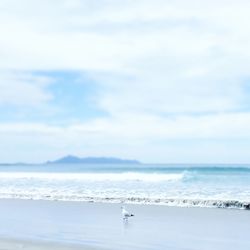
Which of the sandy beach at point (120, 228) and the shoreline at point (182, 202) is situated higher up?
the shoreline at point (182, 202)

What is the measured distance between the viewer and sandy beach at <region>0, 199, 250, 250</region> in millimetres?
10547

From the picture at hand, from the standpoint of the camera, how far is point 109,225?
13.5 metres

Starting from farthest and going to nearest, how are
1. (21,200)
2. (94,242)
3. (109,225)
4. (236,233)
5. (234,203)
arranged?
(21,200), (234,203), (109,225), (236,233), (94,242)

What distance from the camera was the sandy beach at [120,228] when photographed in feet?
34.6

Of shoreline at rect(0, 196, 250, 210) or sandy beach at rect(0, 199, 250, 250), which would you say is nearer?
sandy beach at rect(0, 199, 250, 250)

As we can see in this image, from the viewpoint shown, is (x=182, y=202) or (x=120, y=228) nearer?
(x=120, y=228)

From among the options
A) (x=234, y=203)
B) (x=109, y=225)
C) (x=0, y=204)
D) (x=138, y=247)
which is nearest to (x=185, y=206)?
(x=234, y=203)

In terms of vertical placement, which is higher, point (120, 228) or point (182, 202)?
point (182, 202)

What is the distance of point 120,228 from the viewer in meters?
12.8

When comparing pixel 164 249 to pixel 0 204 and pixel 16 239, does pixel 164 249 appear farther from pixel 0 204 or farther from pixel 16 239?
pixel 0 204

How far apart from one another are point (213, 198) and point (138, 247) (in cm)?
971

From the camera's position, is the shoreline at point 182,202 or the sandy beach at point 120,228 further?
the shoreline at point 182,202

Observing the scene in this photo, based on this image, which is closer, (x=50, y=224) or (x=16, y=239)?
(x=16, y=239)

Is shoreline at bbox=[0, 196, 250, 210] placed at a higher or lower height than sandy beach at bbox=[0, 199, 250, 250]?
higher
